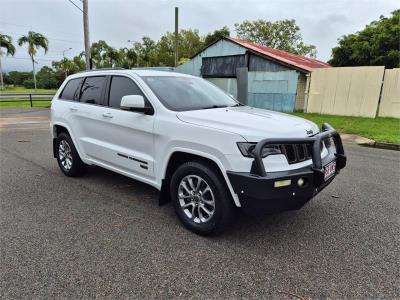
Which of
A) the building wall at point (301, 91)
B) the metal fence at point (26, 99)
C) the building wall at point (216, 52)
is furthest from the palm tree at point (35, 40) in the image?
the building wall at point (301, 91)

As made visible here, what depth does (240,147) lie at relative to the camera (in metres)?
2.96

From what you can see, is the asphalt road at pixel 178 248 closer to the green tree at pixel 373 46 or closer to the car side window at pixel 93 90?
the car side window at pixel 93 90

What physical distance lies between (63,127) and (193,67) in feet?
57.6

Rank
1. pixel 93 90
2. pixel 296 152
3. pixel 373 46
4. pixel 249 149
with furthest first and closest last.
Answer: pixel 373 46 → pixel 93 90 → pixel 296 152 → pixel 249 149

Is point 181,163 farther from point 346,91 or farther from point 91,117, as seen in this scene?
point 346,91

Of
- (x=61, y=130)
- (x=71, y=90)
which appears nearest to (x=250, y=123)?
(x=71, y=90)

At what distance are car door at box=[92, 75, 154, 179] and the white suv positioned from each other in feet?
0.04

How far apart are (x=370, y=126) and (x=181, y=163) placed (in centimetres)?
1025

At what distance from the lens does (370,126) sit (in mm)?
11625

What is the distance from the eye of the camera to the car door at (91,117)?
180 inches

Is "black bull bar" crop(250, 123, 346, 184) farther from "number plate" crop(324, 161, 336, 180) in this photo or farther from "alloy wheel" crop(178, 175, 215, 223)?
"alloy wheel" crop(178, 175, 215, 223)

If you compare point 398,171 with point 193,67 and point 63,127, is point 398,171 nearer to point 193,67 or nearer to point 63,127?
point 63,127

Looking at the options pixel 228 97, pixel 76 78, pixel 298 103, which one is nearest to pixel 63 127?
pixel 76 78

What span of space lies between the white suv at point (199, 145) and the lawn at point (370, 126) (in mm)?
6983
